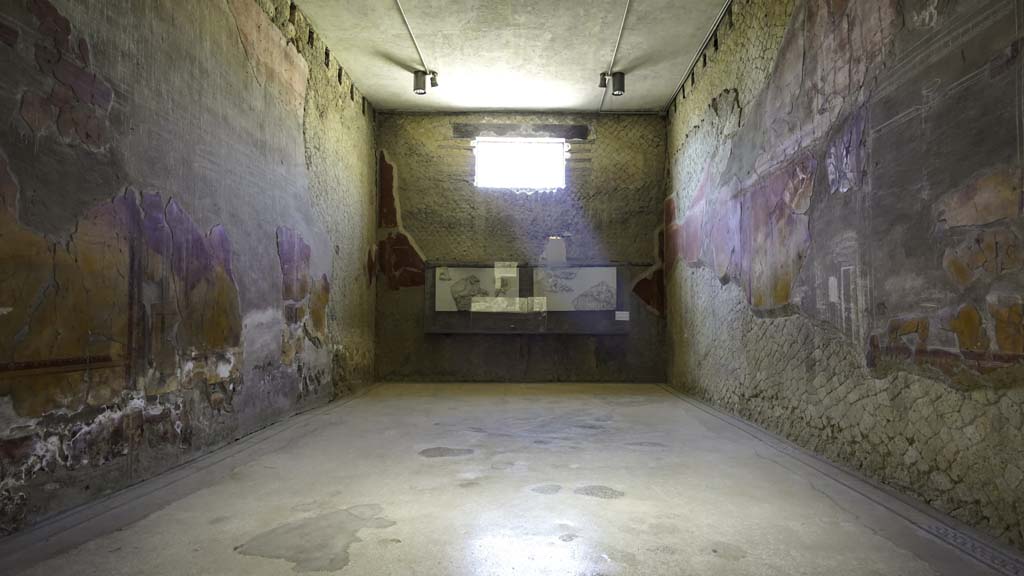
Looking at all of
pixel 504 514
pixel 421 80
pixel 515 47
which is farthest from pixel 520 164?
pixel 504 514

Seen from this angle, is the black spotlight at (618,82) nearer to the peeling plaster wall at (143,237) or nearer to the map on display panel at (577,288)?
the map on display panel at (577,288)

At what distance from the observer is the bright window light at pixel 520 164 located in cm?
773

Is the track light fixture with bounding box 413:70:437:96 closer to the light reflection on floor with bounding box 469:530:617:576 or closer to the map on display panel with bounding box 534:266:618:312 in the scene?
the map on display panel with bounding box 534:266:618:312

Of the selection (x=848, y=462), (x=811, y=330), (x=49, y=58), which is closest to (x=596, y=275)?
(x=811, y=330)

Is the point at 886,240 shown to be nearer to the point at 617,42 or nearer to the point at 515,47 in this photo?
the point at 617,42

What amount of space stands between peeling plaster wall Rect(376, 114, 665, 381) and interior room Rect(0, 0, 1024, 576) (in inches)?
43.3

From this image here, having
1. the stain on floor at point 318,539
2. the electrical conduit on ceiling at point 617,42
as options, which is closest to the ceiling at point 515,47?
the electrical conduit on ceiling at point 617,42

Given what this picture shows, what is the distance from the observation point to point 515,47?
571cm

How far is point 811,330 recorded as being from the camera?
11.6ft

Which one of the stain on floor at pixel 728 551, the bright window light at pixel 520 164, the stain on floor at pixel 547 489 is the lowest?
the stain on floor at pixel 547 489

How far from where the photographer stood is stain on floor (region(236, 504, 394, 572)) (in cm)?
196

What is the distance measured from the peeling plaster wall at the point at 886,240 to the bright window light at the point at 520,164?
3.05 meters

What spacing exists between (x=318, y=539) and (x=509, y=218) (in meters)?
5.85

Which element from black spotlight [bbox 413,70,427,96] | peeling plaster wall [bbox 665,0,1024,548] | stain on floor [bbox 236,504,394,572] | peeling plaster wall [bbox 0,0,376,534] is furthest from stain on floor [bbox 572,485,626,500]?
black spotlight [bbox 413,70,427,96]
